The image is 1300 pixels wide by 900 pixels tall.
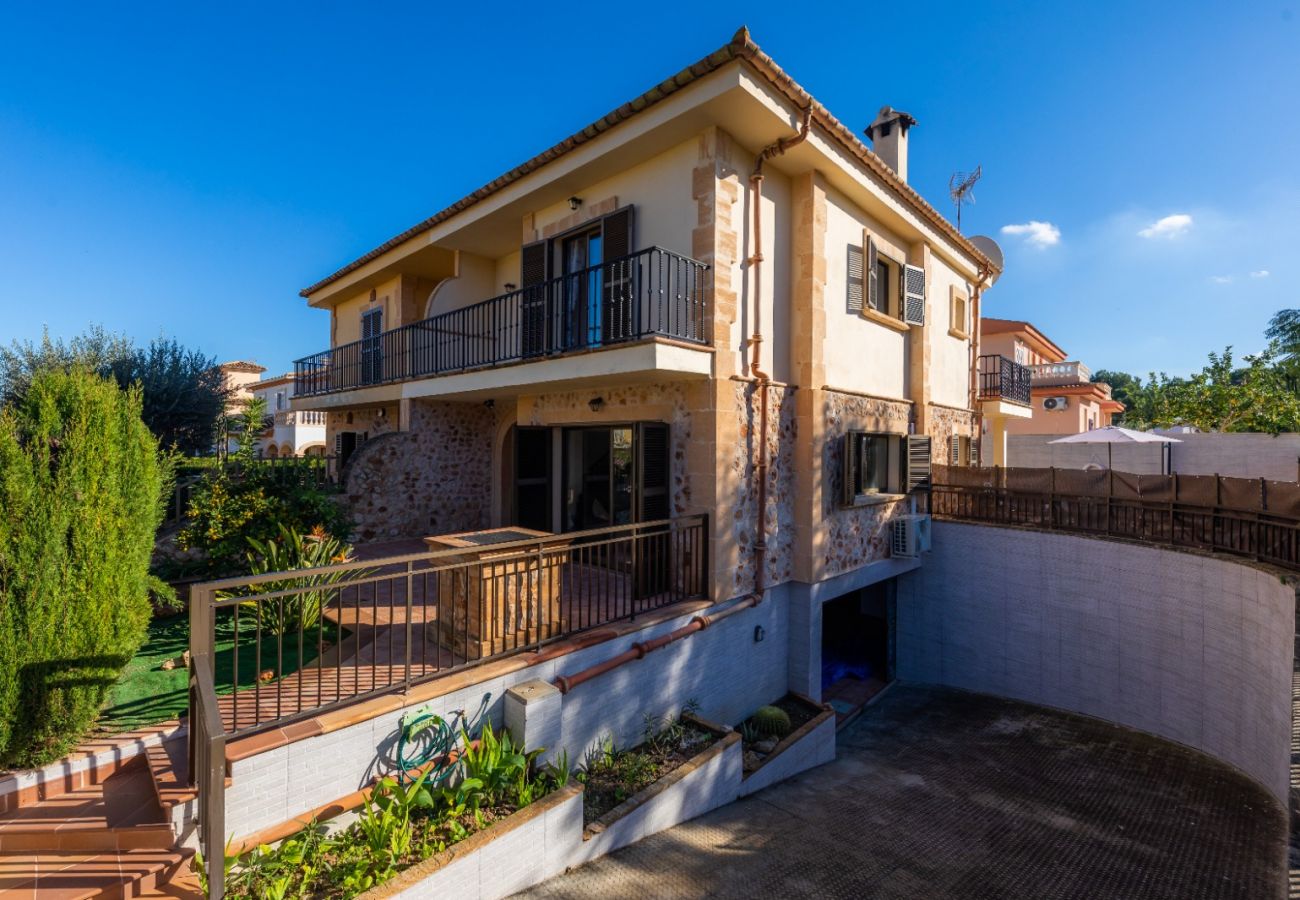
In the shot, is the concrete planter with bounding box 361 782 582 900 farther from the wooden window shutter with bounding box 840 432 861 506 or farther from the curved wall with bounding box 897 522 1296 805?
the curved wall with bounding box 897 522 1296 805

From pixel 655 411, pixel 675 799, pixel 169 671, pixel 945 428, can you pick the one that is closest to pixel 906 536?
pixel 945 428

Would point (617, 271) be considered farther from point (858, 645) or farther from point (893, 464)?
point (858, 645)

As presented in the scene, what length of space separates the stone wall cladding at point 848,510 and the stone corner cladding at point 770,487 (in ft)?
1.96

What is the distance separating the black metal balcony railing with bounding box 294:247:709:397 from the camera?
294 inches

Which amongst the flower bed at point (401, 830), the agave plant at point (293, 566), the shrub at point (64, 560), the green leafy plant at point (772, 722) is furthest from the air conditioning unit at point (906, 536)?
the shrub at point (64, 560)

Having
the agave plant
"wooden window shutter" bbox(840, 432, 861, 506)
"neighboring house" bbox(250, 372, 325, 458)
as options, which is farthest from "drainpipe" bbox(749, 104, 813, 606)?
"neighboring house" bbox(250, 372, 325, 458)

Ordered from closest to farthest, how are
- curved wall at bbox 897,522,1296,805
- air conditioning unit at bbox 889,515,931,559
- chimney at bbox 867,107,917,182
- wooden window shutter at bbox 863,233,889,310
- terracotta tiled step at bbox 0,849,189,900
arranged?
terracotta tiled step at bbox 0,849,189,900 → curved wall at bbox 897,522,1296,805 → wooden window shutter at bbox 863,233,889,310 → air conditioning unit at bbox 889,515,931,559 → chimney at bbox 867,107,917,182

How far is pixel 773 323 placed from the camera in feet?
27.6

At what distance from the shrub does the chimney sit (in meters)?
14.0

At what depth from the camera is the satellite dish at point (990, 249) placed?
50.2 ft

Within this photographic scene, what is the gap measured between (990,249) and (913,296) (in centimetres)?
677

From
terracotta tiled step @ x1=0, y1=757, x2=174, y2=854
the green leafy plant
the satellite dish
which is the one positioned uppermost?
the satellite dish

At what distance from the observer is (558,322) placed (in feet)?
30.6

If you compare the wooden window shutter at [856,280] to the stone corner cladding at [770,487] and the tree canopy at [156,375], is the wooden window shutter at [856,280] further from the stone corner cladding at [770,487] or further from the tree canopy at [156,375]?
the tree canopy at [156,375]
